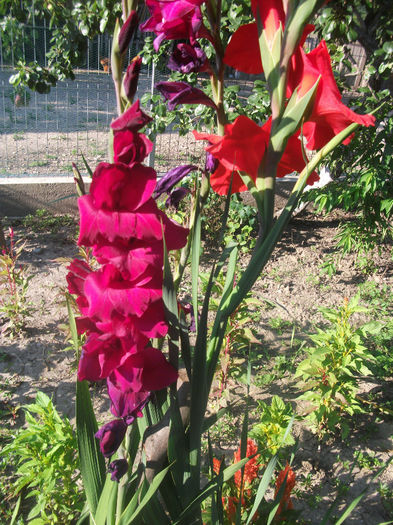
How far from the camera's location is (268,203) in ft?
1.88

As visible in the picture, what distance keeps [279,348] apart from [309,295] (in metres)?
0.71

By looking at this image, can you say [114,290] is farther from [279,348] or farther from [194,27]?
[279,348]

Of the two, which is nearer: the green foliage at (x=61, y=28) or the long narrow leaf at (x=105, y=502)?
the long narrow leaf at (x=105, y=502)

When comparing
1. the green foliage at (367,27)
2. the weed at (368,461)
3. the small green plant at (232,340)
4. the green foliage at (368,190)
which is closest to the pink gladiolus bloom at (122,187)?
the small green plant at (232,340)

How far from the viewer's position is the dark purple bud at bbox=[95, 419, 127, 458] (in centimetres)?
60

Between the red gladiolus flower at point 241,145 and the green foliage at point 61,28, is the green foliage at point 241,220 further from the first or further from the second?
the red gladiolus flower at point 241,145

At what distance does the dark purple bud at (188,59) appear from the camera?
0.60 metres

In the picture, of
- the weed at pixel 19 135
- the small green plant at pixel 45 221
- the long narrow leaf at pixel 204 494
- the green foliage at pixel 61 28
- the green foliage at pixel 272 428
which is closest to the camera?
the long narrow leaf at pixel 204 494

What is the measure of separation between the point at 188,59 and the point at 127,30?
15 centimetres

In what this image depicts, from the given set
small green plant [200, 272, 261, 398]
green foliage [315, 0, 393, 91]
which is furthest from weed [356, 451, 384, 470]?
green foliage [315, 0, 393, 91]

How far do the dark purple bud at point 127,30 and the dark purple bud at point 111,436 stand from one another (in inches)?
19.2

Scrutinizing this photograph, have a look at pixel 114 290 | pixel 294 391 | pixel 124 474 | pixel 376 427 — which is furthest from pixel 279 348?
pixel 114 290

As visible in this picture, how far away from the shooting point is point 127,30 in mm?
481

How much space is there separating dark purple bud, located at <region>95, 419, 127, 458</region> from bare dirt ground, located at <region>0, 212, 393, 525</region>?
2.08ft
